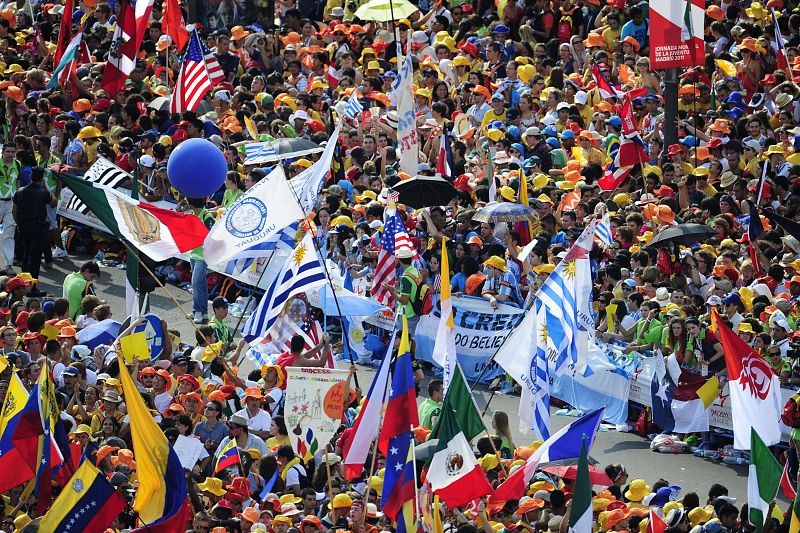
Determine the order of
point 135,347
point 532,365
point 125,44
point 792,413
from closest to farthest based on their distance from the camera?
point 532,365 → point 792,413 → point 135,347 → point 125,44

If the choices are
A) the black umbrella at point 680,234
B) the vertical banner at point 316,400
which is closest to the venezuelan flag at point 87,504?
the vertical banner at point 316,400

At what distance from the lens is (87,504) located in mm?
14953

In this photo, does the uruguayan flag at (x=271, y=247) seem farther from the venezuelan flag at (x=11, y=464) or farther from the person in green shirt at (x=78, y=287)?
the venezuelan flag at (x=11, y=464)

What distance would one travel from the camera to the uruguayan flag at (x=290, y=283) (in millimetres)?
18062

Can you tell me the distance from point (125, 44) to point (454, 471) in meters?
13.4

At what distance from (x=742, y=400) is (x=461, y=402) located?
7.52ft

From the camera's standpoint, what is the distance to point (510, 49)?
85.2 feet

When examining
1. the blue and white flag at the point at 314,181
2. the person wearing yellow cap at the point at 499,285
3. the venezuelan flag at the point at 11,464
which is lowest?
the person wearing yellow cap at the point at 499,285

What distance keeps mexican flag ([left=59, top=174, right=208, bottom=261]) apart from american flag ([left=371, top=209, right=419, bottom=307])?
2766 millimetres

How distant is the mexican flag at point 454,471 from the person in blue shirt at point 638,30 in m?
11.1

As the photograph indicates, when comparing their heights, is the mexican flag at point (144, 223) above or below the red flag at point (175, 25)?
below

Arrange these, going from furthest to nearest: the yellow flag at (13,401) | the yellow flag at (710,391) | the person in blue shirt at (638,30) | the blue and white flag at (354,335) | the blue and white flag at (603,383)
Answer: the person in blue shirt at (638,30)
the blue and white flag at (354,335)
the blue and white flag at (603,383)
the yellow flag at (710,391)
the yellow flag at (13,401)

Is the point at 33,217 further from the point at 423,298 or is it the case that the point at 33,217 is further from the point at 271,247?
the point at 423,298

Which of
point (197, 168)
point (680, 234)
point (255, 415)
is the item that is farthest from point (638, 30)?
point (255, 415)
